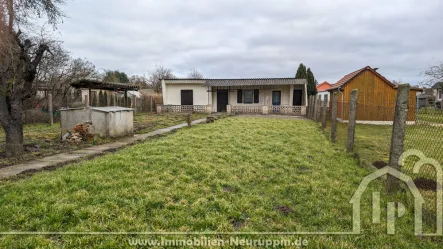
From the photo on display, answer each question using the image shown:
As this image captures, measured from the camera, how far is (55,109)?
15.3m

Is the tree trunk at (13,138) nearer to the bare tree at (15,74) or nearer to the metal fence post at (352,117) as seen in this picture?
the bare tree at (15,74)

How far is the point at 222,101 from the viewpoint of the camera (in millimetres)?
24547

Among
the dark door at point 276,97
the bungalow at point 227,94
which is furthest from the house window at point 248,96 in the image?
the dark door at point 276,97

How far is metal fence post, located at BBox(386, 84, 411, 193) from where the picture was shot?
12.2 ft

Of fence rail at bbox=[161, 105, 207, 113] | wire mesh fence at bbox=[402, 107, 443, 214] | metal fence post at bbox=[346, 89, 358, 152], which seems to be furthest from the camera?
fence rail at bbox=[161, 105, 207, 113]

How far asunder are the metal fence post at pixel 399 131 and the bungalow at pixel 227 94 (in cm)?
1868

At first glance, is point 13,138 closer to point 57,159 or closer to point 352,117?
point 57,159

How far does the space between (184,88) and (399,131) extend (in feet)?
69.8

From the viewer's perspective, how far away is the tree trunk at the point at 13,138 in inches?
239

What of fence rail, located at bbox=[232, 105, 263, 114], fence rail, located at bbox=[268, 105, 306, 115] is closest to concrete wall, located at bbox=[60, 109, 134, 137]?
fence rail, located at bbox=[232, 105, 263, 114]

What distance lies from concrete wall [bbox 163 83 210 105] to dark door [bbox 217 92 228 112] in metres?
1.29

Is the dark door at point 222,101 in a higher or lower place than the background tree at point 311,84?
lower

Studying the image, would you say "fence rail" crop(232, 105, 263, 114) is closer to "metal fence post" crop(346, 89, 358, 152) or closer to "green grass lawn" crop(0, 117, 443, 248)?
"metal fence post" crop(346, 89, 358, 152)

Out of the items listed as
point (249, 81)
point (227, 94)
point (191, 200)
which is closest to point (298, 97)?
point (249, 81)
